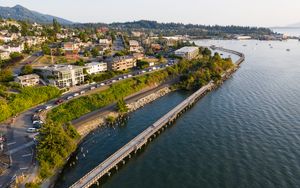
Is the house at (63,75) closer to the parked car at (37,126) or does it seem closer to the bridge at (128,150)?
the parked car at (37,126)

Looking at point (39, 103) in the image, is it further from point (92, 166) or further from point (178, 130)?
point (178, 130)

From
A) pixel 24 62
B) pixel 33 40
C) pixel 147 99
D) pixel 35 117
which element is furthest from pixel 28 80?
pixel 33 40

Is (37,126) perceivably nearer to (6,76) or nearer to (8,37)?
(6,76)

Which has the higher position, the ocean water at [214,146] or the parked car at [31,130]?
the parked car at [31,130]

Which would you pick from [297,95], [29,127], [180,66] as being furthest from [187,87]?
[29,127]

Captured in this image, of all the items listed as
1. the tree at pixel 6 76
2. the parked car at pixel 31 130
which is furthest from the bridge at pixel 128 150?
the tree at pixel 6 76

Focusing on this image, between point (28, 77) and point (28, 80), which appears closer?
point (28, 80)
